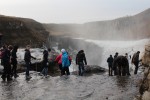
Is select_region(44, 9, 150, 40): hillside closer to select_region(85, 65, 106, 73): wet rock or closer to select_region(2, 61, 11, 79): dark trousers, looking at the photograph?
select_region(85, 65, 106, 73): wet rock

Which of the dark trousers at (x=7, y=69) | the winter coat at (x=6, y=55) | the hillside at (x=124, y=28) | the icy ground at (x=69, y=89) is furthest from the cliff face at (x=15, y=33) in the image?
the icy ground at (x=69, y=89)

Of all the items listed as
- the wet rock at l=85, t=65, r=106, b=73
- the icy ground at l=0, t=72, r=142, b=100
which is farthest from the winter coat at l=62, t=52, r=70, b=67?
the wet rock at l=85, t=65, r=106, b=73

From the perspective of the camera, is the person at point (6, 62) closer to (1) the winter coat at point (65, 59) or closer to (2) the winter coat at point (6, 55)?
(2) the winter coat at point (6, 55)

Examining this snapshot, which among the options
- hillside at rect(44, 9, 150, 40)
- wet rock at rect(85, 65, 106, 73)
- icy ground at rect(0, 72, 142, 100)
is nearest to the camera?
icy ground at rect(0, 72, 142, 100)

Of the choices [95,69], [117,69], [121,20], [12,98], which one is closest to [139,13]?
[121,20]

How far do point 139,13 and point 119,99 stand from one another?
11038cm

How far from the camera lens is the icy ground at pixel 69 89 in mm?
16250

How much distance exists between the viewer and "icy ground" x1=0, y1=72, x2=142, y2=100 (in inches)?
640

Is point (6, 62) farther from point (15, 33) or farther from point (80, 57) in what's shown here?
point (15, 33)

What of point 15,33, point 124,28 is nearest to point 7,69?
point 15,33

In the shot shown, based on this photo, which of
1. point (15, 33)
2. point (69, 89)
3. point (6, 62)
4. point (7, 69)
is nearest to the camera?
point (69, 89)

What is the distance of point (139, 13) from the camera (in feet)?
404

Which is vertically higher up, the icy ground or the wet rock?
the icy ground

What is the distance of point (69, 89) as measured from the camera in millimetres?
Answer: 18188
